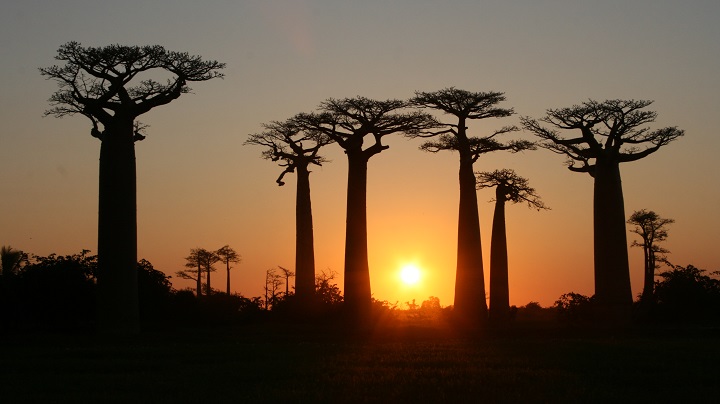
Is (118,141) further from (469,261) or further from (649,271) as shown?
Result: (649,271)

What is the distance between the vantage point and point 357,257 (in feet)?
104

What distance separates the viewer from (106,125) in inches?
973

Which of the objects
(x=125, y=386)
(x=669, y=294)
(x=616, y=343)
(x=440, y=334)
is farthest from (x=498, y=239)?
(x=125, y=386)

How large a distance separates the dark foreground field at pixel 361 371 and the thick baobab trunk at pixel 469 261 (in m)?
12.6

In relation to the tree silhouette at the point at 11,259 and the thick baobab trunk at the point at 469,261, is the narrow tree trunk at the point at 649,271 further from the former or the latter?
the tree silhouette at the point at 11,259

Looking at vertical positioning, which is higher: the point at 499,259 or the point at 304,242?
the point at 304,242

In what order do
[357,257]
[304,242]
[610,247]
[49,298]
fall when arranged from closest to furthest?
[49,298] → [610,247] → [357,257] → [304,242]

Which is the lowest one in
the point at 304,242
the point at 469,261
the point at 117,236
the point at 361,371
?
the point at 361,371

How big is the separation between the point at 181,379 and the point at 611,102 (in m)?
21.4

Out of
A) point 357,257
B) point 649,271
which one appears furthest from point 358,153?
point 649,271

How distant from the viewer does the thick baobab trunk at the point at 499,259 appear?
37.0 meters

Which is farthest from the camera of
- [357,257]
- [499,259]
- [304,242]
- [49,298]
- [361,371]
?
[499,259]

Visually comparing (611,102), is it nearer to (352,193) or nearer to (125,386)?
(352,193)

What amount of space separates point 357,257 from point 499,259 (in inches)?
299
